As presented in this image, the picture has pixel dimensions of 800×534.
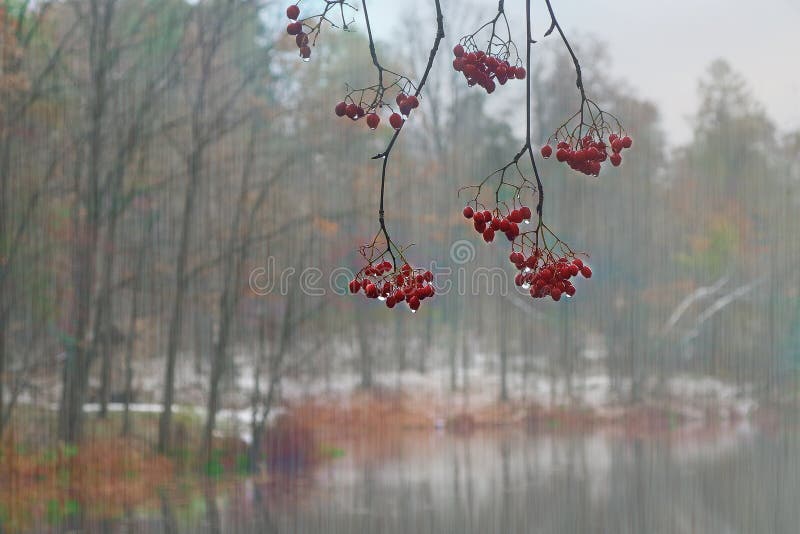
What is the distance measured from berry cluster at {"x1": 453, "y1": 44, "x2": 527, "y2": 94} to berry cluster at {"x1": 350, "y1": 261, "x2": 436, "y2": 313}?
13 cm

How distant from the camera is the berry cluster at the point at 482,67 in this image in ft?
2.13

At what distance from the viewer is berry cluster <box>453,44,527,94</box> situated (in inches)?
25.6

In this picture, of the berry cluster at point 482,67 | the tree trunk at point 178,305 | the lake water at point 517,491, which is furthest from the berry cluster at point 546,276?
the tree trunk at point 178,305

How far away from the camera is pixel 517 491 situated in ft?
12.9

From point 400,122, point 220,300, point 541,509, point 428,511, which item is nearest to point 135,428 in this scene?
point 220,300

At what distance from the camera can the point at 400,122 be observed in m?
0.59

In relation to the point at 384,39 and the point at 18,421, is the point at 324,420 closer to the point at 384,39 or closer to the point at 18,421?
the point at 18,421

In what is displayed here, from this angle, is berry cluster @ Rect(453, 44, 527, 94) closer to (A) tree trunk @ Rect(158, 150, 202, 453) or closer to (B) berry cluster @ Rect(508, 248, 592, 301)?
(B) berry cluster @ Rect(508, 248, 592, 301)

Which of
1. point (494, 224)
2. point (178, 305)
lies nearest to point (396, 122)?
point (494, 224)

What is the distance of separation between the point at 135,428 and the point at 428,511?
1.24 m

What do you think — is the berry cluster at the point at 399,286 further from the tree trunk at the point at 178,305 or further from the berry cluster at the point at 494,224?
the tree trunk at the point at 178,305

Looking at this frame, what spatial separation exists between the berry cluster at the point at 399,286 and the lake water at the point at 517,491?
122 inches

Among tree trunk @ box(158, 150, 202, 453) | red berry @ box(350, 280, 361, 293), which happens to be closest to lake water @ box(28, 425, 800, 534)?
tree trunk @ box(158, 150, 202, 453)

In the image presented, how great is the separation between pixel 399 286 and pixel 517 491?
3.48m
